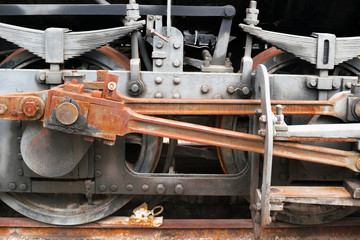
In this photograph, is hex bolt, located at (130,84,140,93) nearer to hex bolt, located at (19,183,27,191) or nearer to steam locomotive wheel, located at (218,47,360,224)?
steam locomotive wheel, located at (218,47,360,224)

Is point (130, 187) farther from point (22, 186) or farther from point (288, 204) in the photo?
point (288, 204)

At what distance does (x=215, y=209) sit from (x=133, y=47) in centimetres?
160

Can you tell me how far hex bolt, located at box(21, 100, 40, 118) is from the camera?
6.70 feet

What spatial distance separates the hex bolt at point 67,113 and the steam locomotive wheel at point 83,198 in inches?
24.0

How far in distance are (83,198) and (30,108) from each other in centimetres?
91

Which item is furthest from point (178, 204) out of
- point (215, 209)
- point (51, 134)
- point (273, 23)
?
point (273, 23)

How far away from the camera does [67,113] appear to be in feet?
6.49

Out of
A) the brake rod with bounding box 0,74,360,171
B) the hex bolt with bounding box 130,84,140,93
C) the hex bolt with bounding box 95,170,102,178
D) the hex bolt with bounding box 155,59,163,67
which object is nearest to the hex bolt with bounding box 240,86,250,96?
the brake rod with bounding box 0,74,360,171

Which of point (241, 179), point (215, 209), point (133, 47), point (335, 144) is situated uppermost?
point (133, 47)

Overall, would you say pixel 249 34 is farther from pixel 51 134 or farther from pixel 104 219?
pixel 104 219

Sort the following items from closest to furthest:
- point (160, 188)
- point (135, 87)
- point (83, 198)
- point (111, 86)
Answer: point (111, 86)
point (135, 87)
point (160, 188)
point (83, 198)

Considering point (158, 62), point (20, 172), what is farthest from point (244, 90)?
point (20, 172)

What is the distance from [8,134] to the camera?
7.80ft

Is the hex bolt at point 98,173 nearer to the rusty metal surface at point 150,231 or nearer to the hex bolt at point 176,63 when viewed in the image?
the rusty metal surface at point 150,231
